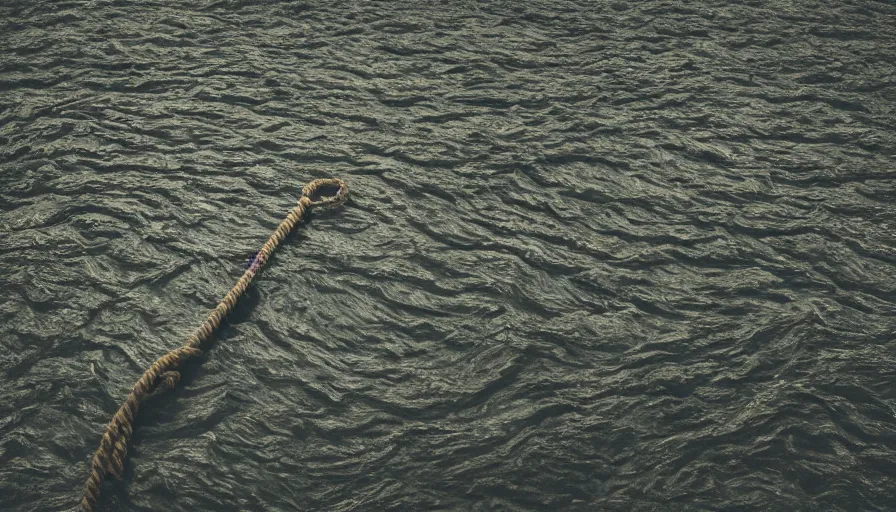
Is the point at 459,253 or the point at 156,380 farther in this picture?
the point at 459,253

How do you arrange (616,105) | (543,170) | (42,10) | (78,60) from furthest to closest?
(42,10)
(78,60)
(616,105)
(543,170)

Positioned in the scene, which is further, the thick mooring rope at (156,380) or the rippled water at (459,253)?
the rippled water at (459,253)

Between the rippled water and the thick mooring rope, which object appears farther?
the rippled water

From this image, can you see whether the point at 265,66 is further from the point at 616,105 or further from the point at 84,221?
the point at 616,105

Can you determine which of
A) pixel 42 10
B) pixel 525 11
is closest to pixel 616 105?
pixel 525 11
